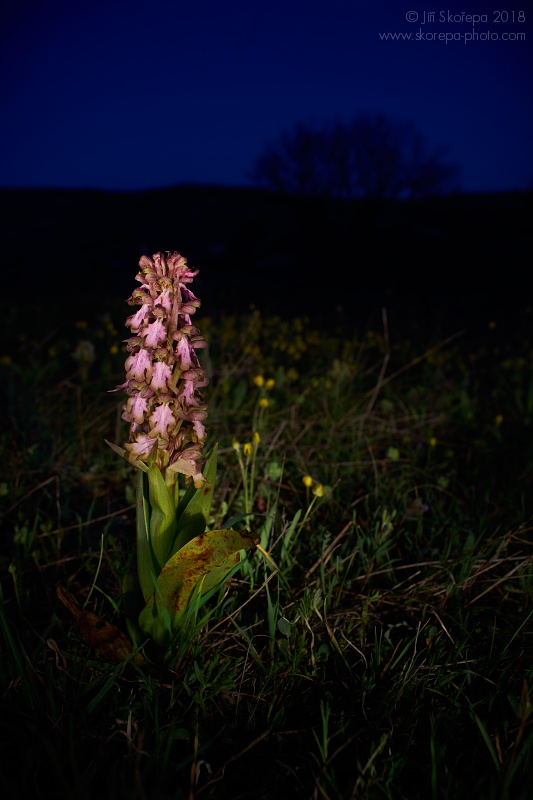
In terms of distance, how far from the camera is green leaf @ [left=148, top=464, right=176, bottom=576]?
54.2 inches

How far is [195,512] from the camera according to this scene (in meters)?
1.46

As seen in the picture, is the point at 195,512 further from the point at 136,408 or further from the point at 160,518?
the point at 136,408

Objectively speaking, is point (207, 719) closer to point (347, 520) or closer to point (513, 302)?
point (347, 520)

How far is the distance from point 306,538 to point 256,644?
587 mm

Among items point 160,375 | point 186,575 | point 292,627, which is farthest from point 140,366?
point 292,627

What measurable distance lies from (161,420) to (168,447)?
9 cm

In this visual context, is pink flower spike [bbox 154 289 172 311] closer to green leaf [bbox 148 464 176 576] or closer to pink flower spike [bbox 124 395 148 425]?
pink flower spike [bbox 124 395 148 425]

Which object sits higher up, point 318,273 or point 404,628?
point 318,273

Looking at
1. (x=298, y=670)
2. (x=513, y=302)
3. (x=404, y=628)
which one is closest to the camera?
(x=298, y=670)

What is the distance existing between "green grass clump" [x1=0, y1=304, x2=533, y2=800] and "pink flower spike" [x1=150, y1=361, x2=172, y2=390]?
498 mm

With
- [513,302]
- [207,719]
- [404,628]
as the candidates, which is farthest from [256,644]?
[513,302]

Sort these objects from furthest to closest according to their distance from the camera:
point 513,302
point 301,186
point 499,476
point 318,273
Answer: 1. point 301,186
2. point 318,273
3. point 513,302
4. point 499,476

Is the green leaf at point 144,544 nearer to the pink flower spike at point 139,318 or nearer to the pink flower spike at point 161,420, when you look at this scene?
the pink flower spike at point 161,420

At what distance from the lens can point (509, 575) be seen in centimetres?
194
